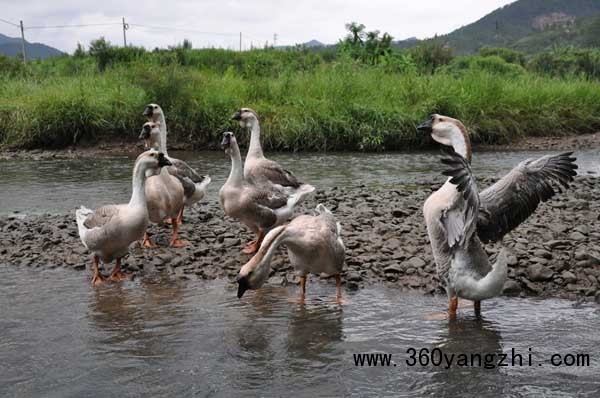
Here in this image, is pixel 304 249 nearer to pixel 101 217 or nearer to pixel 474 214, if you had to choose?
pixel 474 214

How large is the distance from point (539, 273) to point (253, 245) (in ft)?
11.2

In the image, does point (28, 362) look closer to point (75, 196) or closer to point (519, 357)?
point (519, 357)

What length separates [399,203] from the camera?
35.3ft

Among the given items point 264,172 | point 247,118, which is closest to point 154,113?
point 247,118

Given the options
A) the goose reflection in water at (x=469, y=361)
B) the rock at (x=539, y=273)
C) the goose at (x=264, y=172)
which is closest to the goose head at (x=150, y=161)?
the goose at (x=264, y=172)

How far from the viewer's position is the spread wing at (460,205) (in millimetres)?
5137

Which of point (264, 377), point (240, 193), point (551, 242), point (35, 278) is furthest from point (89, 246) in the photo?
point (551, 242)

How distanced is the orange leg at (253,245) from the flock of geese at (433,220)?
0.04 feet

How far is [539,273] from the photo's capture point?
6.85 meters

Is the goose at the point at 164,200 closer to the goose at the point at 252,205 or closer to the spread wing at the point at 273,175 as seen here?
the goose at the point at 252,205

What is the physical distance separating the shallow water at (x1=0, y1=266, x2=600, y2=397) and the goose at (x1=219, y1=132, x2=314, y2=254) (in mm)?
1284

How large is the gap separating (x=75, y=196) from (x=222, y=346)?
26.3 feet

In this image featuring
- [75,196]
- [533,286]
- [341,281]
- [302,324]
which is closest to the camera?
[302,324]

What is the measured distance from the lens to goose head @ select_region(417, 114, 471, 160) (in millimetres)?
6156
